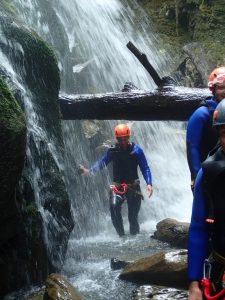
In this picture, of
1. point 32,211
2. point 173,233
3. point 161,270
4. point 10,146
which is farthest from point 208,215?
point 173,233

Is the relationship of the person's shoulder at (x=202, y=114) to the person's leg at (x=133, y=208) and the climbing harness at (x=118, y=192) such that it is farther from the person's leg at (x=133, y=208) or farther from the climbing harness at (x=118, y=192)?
the person's leg at (x=133, y=208)

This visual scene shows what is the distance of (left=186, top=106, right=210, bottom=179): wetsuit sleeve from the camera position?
506cm

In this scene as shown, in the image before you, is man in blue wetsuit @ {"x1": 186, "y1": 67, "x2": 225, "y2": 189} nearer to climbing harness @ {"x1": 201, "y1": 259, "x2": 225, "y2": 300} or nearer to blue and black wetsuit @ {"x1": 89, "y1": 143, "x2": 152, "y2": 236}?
climbing harness @ {"x1": 201, "y1": 259, "x2": 225, "y2": 300}

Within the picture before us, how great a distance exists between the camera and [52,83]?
316 inches

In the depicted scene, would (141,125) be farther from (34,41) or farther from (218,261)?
(218,261)

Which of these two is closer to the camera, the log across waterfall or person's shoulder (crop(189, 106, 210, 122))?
person's shoulder (crop(189, 106, 210, 122))

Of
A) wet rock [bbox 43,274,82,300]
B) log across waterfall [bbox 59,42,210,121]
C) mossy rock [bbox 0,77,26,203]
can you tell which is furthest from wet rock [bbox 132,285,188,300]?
log across waterfall [bbox 59,42,210,121]

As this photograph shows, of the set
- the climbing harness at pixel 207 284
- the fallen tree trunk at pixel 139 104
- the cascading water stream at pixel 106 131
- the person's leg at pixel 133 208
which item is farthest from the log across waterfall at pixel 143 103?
the climbing harness at pixel 207 284

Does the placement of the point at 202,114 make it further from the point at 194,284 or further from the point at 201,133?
the point at 194,284

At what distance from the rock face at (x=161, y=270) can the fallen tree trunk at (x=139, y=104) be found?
2.90 meters

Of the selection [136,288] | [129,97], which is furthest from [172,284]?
[129,97]

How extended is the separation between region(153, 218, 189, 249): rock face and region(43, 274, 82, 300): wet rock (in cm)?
347

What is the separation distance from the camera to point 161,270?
601cm

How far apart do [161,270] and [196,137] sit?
2104mm
